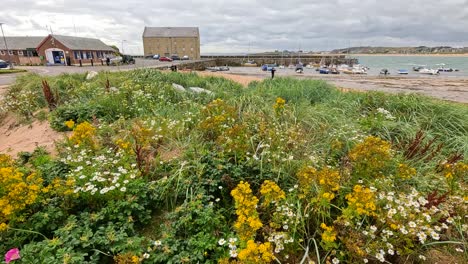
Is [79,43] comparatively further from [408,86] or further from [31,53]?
[408,86]

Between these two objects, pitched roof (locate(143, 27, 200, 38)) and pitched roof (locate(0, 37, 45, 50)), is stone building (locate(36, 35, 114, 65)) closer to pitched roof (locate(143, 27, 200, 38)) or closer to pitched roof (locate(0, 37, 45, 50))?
pitched roof (locate(0, 37, 45, 50))

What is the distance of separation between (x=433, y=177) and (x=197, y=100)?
5.22 metres

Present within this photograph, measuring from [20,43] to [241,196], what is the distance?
59.4 m

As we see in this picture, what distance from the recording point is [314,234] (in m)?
2.28

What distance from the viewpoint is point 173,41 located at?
78438 mm

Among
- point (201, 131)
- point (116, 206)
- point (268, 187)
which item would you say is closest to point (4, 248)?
point (116, 206)

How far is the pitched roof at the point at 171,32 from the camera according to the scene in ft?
257

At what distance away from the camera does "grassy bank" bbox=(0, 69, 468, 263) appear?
2.09 metres

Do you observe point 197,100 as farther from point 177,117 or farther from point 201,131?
point 201,131

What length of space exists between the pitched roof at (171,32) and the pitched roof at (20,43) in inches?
1512

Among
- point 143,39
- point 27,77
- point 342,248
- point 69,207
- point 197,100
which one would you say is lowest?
point 342,248

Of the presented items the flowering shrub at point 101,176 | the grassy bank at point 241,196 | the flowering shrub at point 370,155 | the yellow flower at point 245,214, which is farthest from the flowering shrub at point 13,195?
the flowering shrub at point 370,155

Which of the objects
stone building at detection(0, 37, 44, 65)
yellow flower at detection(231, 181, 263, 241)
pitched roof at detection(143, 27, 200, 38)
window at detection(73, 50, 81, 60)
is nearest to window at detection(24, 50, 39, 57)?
stone building at detection(0, 37, 44, 65)

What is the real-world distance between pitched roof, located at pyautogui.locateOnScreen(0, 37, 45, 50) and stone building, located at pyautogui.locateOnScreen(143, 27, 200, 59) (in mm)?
37515
